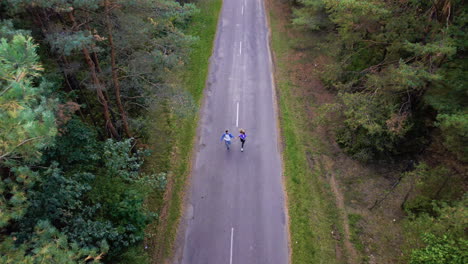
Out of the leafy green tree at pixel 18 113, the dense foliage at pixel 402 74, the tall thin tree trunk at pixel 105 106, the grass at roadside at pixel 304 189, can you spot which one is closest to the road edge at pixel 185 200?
the tall thin tree trunk at pixel 105 106

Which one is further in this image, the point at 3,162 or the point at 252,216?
the point at 252,216

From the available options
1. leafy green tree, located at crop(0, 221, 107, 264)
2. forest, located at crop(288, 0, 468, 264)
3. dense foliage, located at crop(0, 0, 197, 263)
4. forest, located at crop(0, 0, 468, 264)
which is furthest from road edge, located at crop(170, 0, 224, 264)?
forest, located at crop(288, 0, 468, 264)

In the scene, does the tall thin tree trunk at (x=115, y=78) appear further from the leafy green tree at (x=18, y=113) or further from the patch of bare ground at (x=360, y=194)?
the patch of bare ground at (x=360, y=194)

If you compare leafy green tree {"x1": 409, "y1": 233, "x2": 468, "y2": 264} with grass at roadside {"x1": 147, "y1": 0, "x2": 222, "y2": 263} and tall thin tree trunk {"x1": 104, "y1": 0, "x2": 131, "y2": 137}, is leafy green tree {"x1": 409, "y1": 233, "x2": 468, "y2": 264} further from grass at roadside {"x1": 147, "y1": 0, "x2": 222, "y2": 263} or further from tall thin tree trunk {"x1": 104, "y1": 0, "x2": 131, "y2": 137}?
tall thin tree trunk {"x1": 104, "y1": 0, "x2": 131, "y2": 137}

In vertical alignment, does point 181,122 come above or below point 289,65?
below

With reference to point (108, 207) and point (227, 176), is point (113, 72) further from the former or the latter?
point (227, 176)

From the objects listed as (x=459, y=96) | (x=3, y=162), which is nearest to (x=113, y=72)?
(x=3, y=162)

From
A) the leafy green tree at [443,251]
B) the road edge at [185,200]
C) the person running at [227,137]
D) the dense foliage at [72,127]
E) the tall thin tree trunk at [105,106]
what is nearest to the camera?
the dense foliage at [72,127]

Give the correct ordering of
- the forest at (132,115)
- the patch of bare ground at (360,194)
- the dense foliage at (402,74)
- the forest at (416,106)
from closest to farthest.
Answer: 1. the forest at (132,115)
2. the forest at (416,106)
3. the dense foliage at (402,74)
4. the patch of bare ground at (360,194)
